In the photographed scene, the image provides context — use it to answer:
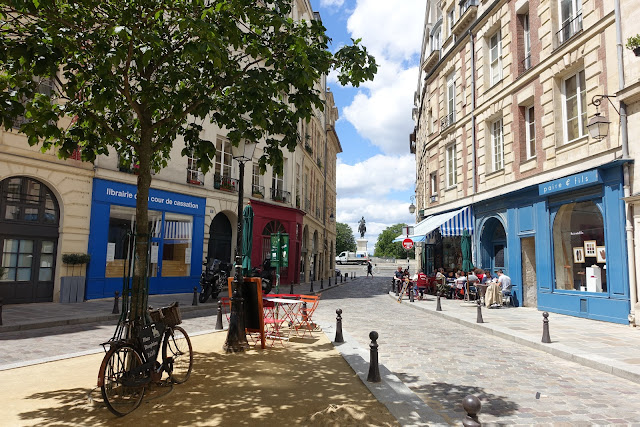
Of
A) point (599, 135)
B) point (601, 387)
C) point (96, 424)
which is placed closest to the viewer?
point (96, 424)

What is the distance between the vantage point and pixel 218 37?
469 cm

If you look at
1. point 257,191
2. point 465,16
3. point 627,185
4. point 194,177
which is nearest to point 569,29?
point 627,185

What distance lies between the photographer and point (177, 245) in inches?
740

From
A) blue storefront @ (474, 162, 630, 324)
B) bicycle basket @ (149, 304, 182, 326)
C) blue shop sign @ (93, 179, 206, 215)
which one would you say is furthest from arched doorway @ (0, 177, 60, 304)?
blue storefront @ (474, 162, 630, 324)

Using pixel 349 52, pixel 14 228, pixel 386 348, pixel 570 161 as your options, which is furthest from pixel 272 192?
pixel 349 52

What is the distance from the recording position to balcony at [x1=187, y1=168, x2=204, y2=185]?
768 inches

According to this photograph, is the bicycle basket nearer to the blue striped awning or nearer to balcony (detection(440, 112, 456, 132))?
the blue striped awning

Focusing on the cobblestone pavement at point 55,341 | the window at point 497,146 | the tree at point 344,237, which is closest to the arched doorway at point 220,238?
the cobblestone pavement at point 55,341

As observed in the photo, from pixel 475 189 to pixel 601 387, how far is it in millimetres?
13319

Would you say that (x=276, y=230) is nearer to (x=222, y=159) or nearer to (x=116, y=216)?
(x=222, y=159)

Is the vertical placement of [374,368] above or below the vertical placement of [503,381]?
above

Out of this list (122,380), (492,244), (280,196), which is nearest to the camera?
(122,380)

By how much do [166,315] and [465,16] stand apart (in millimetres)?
18639

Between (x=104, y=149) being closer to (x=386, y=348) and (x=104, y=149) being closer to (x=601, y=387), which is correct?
(x=386, y=348)
